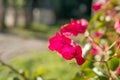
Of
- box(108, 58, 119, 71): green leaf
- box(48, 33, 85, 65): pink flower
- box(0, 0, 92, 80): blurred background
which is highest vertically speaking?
box(48, 33, 85, 65): pink flower

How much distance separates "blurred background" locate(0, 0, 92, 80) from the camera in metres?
3.80

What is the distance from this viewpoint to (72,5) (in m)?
9.77

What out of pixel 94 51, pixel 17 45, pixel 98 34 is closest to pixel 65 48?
pixel 94 51

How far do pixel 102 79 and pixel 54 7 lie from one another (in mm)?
8364

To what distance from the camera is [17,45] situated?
17.7 feet

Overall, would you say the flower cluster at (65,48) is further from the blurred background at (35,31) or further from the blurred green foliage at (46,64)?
the blurred green foliage at (46,64)

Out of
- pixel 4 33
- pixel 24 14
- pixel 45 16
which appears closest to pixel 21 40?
pixel 4 33

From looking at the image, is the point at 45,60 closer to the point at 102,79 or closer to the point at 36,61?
the point at 36,61

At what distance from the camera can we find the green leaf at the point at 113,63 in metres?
0.90

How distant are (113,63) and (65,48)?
208 mm

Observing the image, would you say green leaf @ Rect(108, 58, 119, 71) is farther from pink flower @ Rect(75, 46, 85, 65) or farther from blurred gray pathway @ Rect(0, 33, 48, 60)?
blurred gray pathway @ Rect(0, 33, 48, 60)

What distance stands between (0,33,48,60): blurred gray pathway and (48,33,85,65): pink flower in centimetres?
372

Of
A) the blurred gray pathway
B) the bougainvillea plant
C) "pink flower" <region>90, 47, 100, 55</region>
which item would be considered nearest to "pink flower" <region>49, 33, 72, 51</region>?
the bougainvillea plant

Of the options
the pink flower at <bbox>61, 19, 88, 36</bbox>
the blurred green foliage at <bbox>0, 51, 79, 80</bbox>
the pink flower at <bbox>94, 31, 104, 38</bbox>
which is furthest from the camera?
the blurred green foliage at <bbox>0, 51, 79, 80</bbox>
